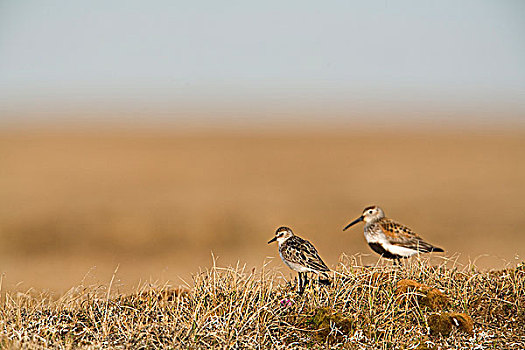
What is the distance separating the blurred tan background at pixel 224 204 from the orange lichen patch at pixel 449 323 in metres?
6.03

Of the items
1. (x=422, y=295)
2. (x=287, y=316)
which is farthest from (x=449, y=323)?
(x=287, y=316)

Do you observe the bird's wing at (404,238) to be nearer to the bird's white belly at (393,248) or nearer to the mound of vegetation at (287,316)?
the bird's white belly at (393,248)

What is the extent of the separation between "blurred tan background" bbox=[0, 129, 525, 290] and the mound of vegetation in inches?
220

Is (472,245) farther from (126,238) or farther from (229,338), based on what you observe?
(229,338)

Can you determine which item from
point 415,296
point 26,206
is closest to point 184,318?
point 415,296

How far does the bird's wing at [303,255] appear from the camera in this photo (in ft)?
22.1

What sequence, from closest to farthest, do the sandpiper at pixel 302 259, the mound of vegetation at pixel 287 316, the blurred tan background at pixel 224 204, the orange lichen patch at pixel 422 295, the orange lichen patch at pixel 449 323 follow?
the mound of vegetation at pixel 287 316 → the orange lichen patch at pixel 449 323 → the orange lichen patch at pixel 422 295 → the sandpiper at pixel 302 259 → the blurred tan background at pixel 224 204

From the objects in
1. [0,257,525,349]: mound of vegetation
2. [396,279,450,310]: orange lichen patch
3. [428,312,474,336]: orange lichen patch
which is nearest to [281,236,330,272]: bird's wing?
[0,257,525,349]: mound of vegetation

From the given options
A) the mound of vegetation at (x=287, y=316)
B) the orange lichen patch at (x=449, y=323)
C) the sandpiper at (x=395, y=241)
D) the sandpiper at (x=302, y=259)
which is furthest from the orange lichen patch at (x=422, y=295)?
the sandpiper at (x=395, y=241)

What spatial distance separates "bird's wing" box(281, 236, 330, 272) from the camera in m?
6.73

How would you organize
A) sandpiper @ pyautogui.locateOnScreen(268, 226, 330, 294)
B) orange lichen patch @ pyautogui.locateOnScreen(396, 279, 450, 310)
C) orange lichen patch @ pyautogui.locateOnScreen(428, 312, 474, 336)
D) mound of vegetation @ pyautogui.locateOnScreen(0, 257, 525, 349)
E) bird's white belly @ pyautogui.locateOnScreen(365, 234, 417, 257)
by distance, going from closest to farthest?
mound of vegetation @ pyautogui.locateOnScreen(0, 257, 525, 349)
orange lichen patch @ pyautogui.locateOnScreen(428, 312, 474, 336)
orange lichen patch @ pyautogui.locateOnScreen(396, 279, 450, 310)
sandpiper @ pyautogui.locateOnScreen(268, 226, 330, 294)
bird's white belly @ pyautogui.locateOnScreen(365, 234, 417, 257)

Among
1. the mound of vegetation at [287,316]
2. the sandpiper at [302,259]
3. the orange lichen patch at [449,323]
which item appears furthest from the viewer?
the sandpiper at [302,259]

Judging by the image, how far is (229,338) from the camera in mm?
5477

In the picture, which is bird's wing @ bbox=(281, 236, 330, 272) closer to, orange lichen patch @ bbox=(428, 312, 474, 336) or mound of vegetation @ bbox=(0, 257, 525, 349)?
mound of vegetation @ bbox=(0, 257, 525, 349)
